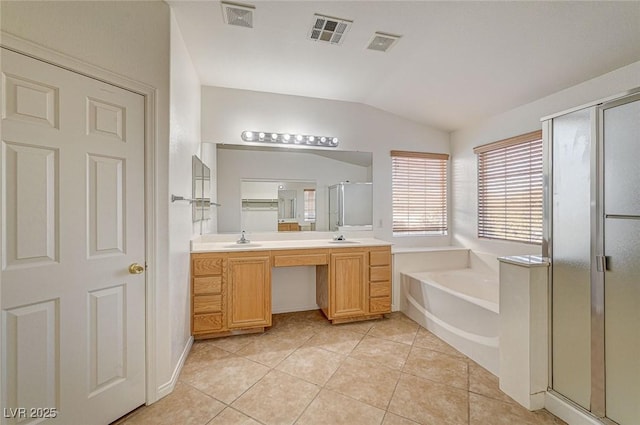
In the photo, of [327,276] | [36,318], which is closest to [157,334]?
[36,318]

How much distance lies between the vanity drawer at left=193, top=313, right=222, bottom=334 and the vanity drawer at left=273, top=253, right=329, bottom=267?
2.35ft

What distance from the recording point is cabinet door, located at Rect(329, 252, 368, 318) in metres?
2.83

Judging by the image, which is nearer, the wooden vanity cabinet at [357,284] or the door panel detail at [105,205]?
the door panel detail at [105,205]

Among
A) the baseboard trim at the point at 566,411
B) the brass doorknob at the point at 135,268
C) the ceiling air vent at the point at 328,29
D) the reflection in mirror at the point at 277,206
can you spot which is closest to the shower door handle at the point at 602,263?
the baseboard trim at the point at 566,411

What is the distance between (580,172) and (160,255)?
100 inches

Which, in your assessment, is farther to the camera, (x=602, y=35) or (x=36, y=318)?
(x=602, y=35)

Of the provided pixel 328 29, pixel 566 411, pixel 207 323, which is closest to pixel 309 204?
pixel 207 323

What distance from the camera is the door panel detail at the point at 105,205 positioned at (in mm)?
1459

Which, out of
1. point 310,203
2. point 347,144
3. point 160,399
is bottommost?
point 160,399

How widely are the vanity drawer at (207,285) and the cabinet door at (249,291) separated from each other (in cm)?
10

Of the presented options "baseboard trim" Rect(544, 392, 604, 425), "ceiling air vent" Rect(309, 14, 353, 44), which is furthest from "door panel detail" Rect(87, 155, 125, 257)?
"baseboard trim" Rect(544, 392, 604, 425)

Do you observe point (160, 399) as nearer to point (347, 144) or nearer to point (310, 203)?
point (310, 203)

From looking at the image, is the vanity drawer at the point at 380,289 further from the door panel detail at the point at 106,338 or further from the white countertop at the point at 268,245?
the door panel detail at the point at 106,338

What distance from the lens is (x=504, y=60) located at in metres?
2.21
